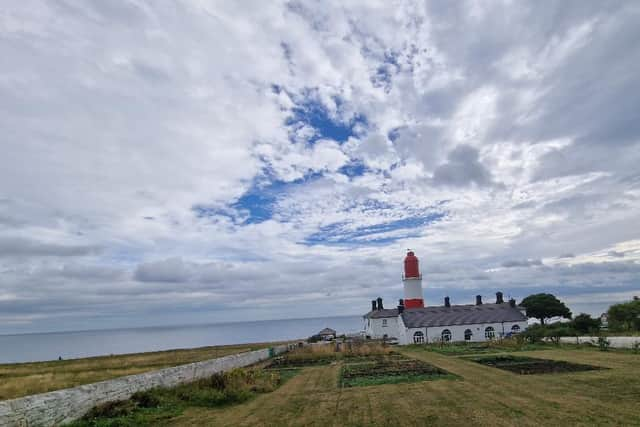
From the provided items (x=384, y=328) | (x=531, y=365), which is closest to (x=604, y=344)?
(x=531, y=365)

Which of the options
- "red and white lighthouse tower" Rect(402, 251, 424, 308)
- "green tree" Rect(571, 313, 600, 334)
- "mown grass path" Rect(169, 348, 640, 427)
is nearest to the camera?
"mown grass path" Rect(169, 348, 640, 427)

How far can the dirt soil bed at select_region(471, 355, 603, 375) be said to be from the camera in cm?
1933

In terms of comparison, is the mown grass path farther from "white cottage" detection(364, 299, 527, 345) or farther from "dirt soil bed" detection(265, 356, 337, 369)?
"white cottage" detection(364, 299, 527, 345)

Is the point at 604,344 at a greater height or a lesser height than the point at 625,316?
lesser

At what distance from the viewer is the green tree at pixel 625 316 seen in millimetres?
39781

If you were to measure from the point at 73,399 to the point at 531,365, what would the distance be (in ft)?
65.7

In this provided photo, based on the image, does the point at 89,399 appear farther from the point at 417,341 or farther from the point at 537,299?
the point at 537,299

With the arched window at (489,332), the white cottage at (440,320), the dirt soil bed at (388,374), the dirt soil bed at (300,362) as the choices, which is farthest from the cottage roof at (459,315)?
the dirt soil bed at (388,374)

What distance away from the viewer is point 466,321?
1993 inches

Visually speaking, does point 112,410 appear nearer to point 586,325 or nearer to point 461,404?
point 461,404

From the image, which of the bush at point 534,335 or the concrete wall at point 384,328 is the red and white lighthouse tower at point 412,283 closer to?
the concrete wall at point 384,328

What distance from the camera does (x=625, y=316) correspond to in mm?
41125

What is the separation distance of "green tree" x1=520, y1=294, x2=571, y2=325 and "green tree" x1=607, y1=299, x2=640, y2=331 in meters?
16.6

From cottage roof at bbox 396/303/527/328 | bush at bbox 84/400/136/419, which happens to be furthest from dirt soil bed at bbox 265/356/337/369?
cottage roof at bbox 396/303/527/328
